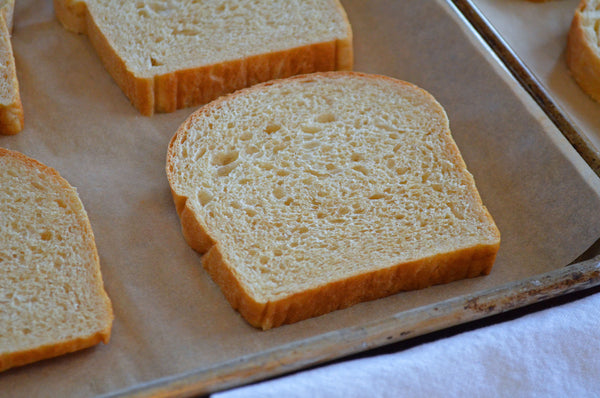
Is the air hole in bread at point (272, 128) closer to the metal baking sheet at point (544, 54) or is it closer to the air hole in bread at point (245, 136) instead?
the air hole in bread at point (245, 136)

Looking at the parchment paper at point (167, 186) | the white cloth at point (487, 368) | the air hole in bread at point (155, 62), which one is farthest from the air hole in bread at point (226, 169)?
the white cloth at point (487, 368)

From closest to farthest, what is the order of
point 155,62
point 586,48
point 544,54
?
point 155,62 < point 586,48 < point 544,54

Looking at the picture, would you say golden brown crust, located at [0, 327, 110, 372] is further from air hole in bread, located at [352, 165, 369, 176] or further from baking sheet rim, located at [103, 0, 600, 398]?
air hole in bread, located at [352, 165, 369, 176]

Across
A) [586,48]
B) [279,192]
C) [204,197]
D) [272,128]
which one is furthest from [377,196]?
[586,48]

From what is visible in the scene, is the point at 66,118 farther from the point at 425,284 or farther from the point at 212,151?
the point at 425,284

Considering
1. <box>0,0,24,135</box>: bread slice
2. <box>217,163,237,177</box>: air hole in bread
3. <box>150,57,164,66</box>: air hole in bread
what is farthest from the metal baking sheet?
<box>0,0,24,135</box>: bread slice

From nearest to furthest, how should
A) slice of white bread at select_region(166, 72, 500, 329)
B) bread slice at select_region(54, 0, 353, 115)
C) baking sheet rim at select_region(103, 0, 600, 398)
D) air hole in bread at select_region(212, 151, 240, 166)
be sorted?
baking sheet rim at select_region(103, 0, 600, 398) < slice of white bread at select_region(166, 72, 500, 329) < air hole in bread at select_region(212, 151, 240, 166) < bread slice at select_region(54, 0, 353, 115)

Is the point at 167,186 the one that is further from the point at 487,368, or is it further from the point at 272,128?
the point at 487,368
